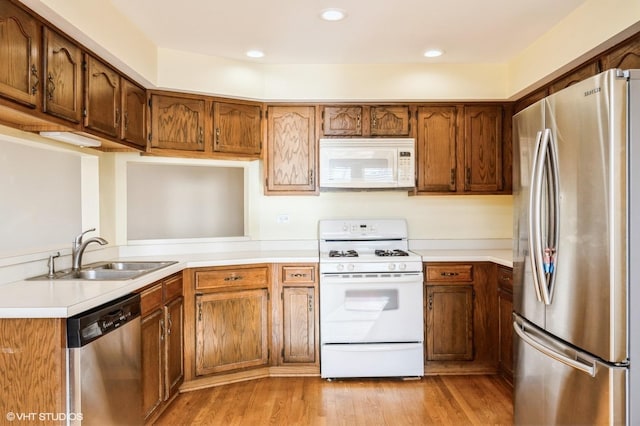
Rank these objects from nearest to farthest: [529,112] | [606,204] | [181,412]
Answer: [606,204] → [529,112] → [181,412]

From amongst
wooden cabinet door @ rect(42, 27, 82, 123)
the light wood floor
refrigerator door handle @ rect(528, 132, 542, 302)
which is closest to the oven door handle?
the light wood floor

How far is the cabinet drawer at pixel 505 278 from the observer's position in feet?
9.58

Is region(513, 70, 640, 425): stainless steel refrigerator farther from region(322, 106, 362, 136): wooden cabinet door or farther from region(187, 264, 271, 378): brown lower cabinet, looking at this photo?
region(187, 264, 271, 378): brown lower cabinet

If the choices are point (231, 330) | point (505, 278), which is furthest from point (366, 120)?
point (231, 330)

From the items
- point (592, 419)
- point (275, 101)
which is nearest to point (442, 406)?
point (592, 419)

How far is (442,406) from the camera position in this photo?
2713 millimetres

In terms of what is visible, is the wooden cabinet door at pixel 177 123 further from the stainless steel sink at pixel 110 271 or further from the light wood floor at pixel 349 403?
the light wood floor at pixel 349 403

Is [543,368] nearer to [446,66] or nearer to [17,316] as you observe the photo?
[17,316]

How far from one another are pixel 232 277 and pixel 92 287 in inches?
44.7

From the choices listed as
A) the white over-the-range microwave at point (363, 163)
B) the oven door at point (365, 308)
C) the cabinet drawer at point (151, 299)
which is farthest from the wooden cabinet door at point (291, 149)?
the cabinet drawer at point (151, 299)

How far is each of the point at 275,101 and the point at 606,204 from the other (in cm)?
254

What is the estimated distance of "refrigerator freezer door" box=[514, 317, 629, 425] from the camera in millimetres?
1545

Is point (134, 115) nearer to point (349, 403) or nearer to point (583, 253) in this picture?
point (349, 403)

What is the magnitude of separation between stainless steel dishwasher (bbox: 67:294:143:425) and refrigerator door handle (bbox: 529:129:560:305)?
76.3 inches
